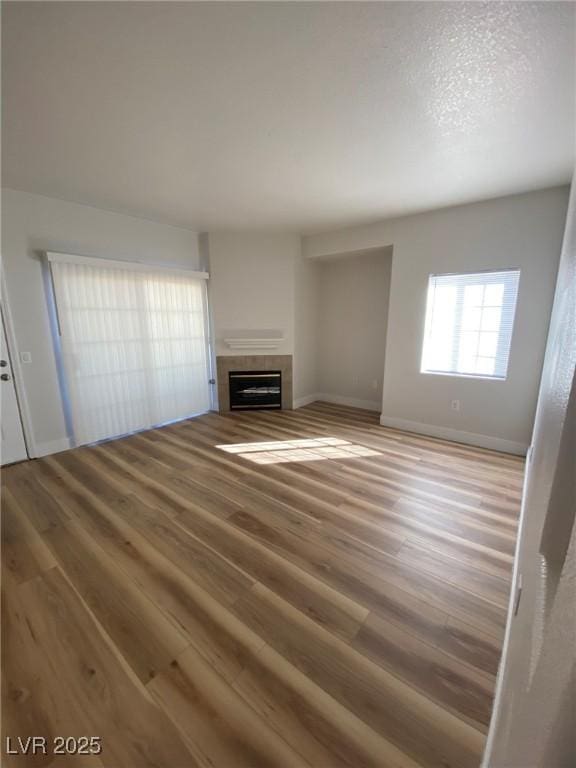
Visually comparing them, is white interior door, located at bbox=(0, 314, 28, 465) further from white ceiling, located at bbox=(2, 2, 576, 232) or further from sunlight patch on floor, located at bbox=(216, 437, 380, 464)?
sunlight patch on floor, located at bbox=(216, 437, 380, 464)

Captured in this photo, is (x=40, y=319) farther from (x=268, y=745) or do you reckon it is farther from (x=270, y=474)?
(x=268, y=745)

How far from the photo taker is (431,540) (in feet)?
6.46

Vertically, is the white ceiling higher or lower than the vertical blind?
higher

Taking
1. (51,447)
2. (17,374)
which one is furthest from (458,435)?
(17,374)

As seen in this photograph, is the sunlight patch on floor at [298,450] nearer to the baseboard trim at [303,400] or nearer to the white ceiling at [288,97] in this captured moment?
the baseboard trim at [303,400]

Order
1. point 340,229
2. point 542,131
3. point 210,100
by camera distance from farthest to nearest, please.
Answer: point 340,229
point 542,131
point 210,100

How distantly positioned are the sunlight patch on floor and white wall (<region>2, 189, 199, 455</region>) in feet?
6.25

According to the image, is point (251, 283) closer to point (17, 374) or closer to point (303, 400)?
point (303, 400)

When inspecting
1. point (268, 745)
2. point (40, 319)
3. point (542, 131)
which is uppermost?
point (542, 131)

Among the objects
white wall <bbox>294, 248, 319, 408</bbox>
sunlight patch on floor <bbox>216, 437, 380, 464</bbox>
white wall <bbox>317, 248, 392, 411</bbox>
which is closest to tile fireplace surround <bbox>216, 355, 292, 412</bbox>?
white wall <bbox>294, 248, 319, 408</bbox>

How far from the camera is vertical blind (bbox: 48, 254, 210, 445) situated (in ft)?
10.8

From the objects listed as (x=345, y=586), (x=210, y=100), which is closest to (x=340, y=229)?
(x=210, y=100)

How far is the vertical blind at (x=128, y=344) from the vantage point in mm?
3299

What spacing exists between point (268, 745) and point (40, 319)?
12.5 feet
